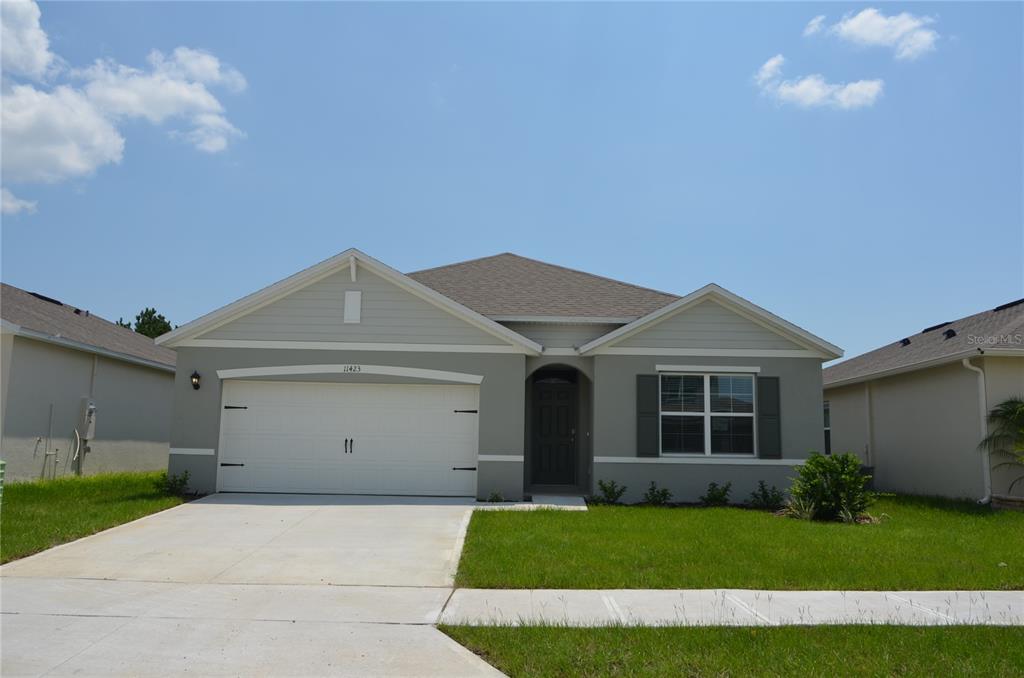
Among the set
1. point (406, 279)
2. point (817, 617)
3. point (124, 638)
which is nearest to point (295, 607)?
point (124, 638)

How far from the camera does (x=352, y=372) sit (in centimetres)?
1394

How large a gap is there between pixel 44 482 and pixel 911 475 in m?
18.0

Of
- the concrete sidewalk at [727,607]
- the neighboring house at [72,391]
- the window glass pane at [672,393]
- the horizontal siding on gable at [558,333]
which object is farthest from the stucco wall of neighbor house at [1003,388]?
the neighboring house at [72,391]

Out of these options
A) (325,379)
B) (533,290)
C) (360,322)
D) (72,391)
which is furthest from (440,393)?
(72,391)

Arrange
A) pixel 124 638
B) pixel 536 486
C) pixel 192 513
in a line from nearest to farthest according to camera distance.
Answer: pixel 124 638 → pixel 192 513 → pixel 536 486

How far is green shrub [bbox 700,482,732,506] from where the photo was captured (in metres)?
13.7

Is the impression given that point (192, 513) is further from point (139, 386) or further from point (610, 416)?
point (139, 386)

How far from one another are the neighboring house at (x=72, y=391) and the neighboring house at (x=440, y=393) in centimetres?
346

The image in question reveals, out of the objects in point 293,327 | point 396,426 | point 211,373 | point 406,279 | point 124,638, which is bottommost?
point 124,638

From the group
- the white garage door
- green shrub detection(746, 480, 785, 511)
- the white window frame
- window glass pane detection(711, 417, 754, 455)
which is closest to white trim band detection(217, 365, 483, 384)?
the white garage door

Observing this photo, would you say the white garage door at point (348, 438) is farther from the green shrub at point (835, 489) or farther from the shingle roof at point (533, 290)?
the green shrub at point (835, 489)

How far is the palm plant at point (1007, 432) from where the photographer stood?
13.2 m

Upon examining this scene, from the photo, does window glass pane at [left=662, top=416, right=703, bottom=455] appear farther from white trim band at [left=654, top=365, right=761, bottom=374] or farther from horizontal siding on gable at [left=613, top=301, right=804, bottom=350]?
horizontal siding on gable at [left=613, top=301, right=804, bottom=350]

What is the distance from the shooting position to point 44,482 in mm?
14750
